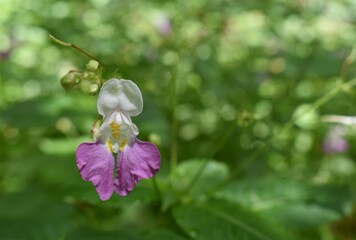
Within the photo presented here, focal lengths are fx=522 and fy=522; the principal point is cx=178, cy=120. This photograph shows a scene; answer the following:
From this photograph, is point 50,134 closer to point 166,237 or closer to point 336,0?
point 166,237

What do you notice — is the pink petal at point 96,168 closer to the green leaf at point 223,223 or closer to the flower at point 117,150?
the flower at point 117,150

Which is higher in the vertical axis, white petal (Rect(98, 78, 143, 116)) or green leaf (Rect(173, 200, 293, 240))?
white petal (Rect(98, 78, 143, 116))

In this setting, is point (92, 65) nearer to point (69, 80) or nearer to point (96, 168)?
point (69, 80)

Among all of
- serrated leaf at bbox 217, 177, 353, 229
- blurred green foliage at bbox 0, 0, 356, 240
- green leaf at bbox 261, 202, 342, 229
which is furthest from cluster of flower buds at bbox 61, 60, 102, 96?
green leaf at bbox 261, 202, 342, 229

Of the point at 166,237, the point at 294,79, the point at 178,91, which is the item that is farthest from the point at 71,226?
the point at 294,79

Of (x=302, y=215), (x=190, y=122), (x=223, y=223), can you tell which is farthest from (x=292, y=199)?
(x=190, y=122)

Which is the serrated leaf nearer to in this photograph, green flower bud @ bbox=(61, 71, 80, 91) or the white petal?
the white petal

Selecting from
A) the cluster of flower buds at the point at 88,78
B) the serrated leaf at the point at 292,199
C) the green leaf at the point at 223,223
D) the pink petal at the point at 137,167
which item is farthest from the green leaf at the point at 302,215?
the cluster of flower buds at the point at 88,78
